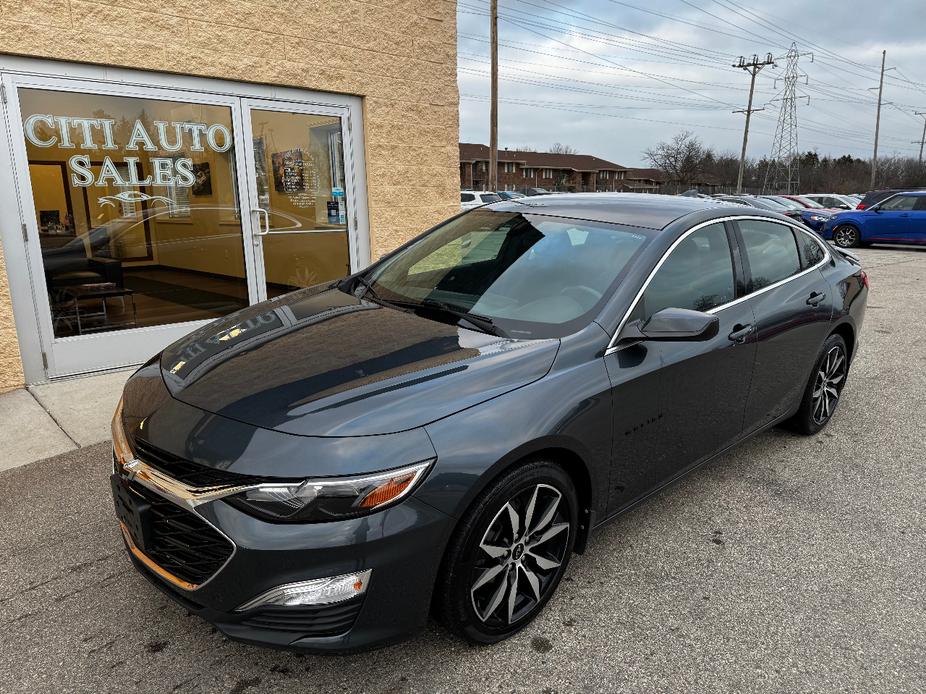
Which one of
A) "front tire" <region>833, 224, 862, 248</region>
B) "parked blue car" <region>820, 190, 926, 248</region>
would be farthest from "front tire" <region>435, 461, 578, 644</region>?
"front tire" <region>833, 224, 862, 248</region>

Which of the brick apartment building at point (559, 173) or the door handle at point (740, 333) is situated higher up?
the brick apartment building at point (559, 173)

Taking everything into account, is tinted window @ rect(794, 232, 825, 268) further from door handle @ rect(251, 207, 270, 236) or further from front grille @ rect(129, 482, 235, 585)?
door handle @ rect(251, 207, 270, 236)

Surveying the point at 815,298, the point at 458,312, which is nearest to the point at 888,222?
the point at 815,298

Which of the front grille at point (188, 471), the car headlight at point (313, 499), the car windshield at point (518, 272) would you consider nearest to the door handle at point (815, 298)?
the car windshield at point (518, 272)

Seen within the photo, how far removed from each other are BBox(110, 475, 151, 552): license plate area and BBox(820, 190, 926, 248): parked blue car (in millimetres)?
20556

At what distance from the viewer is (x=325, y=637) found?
201 cm

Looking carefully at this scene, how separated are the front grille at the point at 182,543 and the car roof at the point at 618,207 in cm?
233

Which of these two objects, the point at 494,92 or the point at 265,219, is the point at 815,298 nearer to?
the point at 265,219

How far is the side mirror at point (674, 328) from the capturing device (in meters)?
2.69

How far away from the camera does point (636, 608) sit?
270 cm

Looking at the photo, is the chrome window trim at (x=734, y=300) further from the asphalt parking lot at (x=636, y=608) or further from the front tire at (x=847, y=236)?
the front tire at (x=847, y=236)

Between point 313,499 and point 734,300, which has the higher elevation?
point 734,300

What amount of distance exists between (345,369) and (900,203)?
67.0 ft

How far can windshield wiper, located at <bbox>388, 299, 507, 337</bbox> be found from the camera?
2.80 metres
